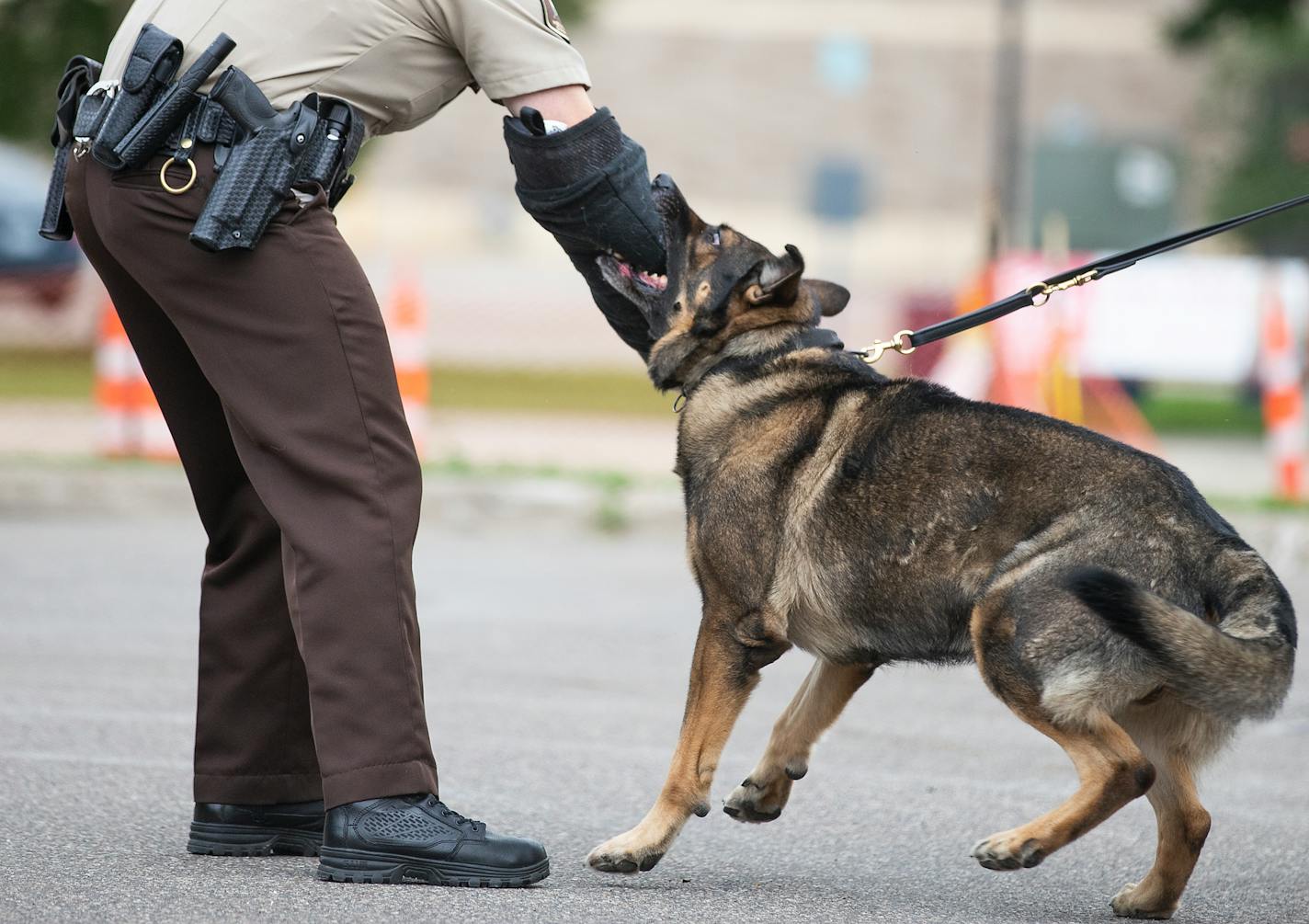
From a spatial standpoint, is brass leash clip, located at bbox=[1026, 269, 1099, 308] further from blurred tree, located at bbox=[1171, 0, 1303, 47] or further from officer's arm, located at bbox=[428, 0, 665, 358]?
blurred tree, located at bbox=[1171, 0, 1303, 47]

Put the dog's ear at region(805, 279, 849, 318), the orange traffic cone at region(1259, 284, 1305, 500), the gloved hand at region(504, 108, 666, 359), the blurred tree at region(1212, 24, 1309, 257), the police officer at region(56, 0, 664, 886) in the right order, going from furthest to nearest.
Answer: the blurred tree at region(1212, 24, 1309, 257) → the orange traffic cone at region(1259, 284, 1305, 500) → the dog's ear at region(805, 279, 849, 318) → the gloved hand at region(504, 108, 666, 359) → the police officer at region(56, 0, 664, 886)

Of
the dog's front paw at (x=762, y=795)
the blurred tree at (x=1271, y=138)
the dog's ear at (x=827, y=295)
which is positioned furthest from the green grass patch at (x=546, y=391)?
the dog's front paw at (x=762, y=795)

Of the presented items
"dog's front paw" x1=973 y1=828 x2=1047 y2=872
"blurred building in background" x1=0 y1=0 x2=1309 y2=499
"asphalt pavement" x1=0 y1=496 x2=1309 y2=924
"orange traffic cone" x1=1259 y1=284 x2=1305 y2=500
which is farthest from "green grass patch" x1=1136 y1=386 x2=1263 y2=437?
"dog's front paw" x1=973 y1=828 x2=1047 y2=872

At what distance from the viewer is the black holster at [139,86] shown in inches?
127

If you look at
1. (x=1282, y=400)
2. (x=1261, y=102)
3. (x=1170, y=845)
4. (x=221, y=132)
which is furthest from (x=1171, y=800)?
(x=1261, y=102)

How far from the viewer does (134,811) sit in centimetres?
403

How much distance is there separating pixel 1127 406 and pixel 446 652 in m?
9.67

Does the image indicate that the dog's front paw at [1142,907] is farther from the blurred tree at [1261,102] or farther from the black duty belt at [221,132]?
the blurred tree at [1261,102]

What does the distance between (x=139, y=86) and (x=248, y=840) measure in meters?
1.64

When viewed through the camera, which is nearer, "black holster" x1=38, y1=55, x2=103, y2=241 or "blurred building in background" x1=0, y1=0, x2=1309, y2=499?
"black holster" x1=38, y1=55, x2=103, y2=241

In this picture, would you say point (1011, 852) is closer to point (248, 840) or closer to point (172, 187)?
point (248, 840)

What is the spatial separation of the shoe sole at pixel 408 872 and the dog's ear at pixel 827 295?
167 cm

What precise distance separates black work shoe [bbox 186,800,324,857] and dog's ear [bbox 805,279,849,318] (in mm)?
1766

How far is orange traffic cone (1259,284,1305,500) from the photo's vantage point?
10164mm
